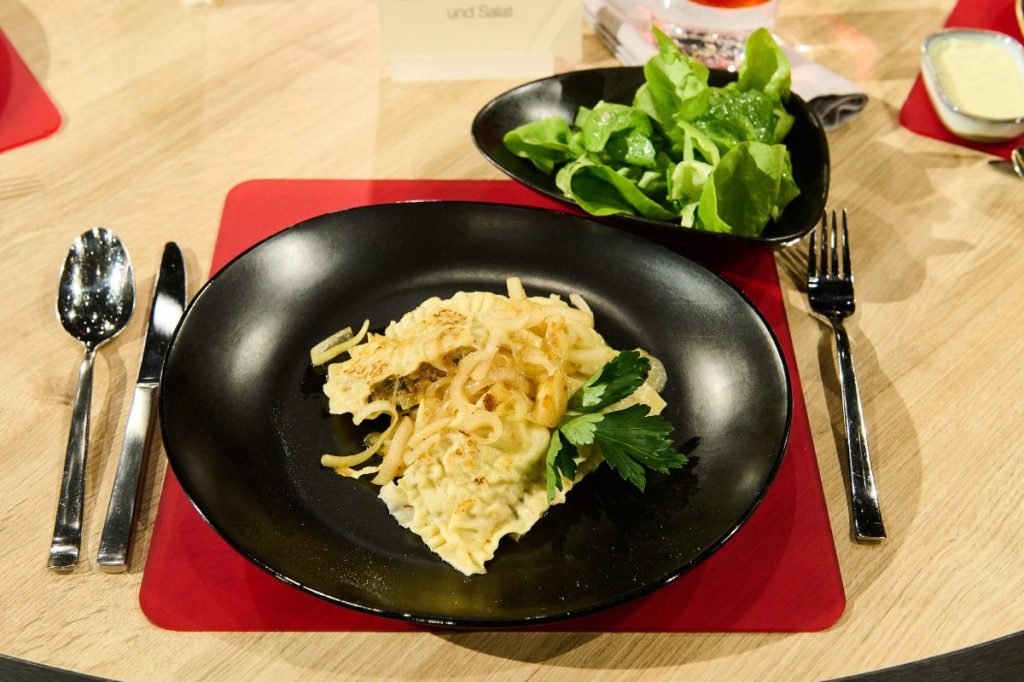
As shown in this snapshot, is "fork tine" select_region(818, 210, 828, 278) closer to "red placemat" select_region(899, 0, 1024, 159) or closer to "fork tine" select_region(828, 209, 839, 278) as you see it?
"fork tine" select_region(828, 209, 839, 278)

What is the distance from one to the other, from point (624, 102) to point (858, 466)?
1144mm

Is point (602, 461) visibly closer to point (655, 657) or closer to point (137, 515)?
point (655, 657)

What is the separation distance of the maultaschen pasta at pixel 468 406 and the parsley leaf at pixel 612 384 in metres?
0.04

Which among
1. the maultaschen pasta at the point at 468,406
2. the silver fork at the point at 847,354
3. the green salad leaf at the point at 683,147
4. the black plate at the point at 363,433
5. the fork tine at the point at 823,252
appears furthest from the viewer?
the fork tine at the point at 823,252

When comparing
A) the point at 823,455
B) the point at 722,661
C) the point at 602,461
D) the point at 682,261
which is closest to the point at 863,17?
the point at 682,261

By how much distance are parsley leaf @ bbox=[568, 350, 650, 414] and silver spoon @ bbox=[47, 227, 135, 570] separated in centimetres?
88

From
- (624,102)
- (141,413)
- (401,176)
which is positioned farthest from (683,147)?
(141,413)

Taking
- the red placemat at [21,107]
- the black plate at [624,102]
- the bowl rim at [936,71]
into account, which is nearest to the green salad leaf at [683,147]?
the black plate at [624,102]

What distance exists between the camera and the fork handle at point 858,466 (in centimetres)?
152

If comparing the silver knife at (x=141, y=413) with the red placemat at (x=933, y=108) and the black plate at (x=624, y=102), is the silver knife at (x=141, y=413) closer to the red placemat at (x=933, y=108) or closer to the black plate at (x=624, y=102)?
the black plate at (x=624, y=102)

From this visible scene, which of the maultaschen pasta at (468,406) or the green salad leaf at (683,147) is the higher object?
the green salad leaf at (683,147)

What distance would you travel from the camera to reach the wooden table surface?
4.50 feet

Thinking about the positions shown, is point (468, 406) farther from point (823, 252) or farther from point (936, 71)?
point (936, 71)

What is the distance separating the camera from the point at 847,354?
1.77 meters
